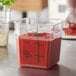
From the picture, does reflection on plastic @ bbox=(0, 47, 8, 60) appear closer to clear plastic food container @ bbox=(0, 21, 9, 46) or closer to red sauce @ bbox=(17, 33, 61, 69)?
clear plastic food container @ bbox=(0, 21, 9, 46)

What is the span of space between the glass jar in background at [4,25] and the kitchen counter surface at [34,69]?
41mm

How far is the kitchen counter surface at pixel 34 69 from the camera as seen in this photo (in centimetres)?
101

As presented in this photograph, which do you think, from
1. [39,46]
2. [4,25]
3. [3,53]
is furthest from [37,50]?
[4,25]

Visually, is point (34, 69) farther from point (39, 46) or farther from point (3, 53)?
point (3, 53)

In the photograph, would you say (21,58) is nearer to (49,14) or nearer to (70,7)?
(70,7)

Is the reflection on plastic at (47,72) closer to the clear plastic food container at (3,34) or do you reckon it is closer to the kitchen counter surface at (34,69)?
the kitchen counter surface at (34,69)

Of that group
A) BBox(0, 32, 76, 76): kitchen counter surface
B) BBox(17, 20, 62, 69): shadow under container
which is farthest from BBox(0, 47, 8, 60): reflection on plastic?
BBox(17, 20, 62, 69): shadow under container

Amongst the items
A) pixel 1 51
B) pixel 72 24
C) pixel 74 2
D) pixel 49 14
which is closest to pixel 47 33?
pixel 1 51

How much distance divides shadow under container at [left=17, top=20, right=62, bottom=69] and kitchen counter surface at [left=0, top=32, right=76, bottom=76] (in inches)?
1.1

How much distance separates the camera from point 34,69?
1.05 metres

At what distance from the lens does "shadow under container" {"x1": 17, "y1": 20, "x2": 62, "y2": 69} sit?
1034 mm

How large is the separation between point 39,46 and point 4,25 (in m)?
0.40

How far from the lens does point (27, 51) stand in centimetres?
105

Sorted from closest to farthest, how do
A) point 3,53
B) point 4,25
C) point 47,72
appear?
point 47,72 → point 3,53 → point 4,25
